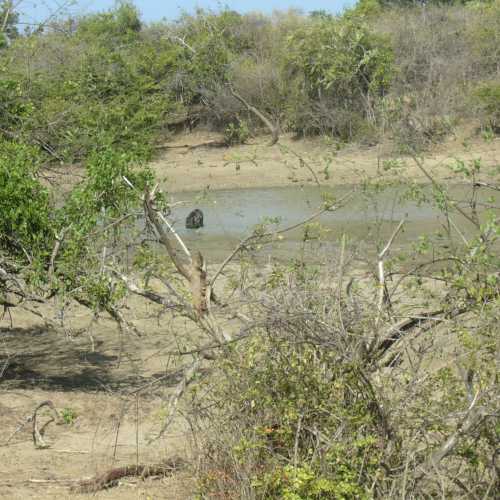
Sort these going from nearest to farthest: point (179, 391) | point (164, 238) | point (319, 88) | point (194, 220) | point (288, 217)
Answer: point (179, 391) < point (164, 238) < point (194, 220) < point (288, 217) < point (319, 88)

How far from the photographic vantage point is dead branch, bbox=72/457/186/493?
6656mm

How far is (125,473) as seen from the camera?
6.89 m

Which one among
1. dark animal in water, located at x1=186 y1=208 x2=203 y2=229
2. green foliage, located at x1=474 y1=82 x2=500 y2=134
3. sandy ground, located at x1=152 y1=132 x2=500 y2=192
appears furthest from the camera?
green foliage, located at x1=474 y1=82 x2=500 y2=134

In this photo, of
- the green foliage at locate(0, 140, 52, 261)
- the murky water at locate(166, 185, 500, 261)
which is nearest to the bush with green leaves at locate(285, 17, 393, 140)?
the murky water at locate(166, 185, 500, 261)

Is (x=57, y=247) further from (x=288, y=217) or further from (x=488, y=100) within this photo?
(x=488, y=100)

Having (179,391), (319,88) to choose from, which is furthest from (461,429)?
(319,88)

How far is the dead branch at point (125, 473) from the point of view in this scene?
6.66 metres

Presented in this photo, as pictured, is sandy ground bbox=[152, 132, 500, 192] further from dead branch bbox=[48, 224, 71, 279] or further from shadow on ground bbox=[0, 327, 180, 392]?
dead branch bbox=[48, 224, 71, 279]

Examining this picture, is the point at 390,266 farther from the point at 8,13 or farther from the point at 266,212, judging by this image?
the point at 266,212

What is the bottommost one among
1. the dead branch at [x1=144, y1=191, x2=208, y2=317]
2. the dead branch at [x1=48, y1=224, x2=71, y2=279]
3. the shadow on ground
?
the shadow on ground

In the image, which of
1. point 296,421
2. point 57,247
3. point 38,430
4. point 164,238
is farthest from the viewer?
point 57,247

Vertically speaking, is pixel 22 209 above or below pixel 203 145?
above

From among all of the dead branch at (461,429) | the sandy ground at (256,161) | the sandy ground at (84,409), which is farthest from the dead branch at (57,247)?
the sandy ground at (256,161)

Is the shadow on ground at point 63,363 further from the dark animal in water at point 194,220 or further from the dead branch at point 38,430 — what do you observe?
the dark animal in water at point 194,220
